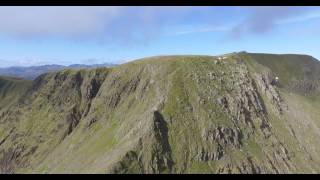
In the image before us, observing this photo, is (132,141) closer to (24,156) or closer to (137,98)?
(137,98)

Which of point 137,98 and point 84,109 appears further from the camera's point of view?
point 84,109

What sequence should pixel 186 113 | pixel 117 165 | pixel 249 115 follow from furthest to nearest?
pixel 249 115, pixel 186 113, pixel 117 165

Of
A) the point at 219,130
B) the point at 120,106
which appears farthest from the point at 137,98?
the point at 219,130

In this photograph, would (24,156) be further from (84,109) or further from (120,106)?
(120,106)
